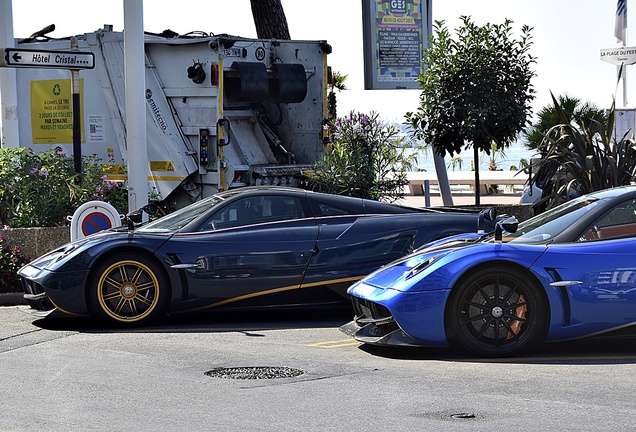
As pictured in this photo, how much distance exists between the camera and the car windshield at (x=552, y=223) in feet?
26.3

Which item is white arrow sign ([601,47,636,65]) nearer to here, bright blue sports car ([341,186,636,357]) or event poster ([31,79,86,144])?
event poster ([31,79,86,144])

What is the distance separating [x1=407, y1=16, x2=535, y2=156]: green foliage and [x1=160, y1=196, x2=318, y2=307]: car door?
6889mm

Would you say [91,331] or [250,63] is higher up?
Result: [250,63]

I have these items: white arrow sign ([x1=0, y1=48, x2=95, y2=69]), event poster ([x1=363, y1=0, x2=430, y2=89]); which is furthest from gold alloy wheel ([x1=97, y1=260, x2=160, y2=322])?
event poster ([x1=363, y1=0, x2=430, y2=89])

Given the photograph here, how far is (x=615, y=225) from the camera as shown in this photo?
7875mm

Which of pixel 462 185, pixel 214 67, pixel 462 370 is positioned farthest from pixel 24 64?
pixel 462 185

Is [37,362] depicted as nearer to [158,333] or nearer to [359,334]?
[158,333]

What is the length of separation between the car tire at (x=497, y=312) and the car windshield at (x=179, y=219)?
3.20m

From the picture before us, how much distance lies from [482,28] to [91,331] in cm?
898

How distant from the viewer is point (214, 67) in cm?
1611

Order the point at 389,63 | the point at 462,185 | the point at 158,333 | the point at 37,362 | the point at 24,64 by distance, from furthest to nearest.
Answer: the point at 462,185 < the point at 389,63 < the point at 24,64 < the point at 158,333 < the point at 37,362

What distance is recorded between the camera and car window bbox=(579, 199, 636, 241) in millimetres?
7852

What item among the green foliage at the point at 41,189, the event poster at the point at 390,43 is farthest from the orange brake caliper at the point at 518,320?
the event poster at the point at 390,43

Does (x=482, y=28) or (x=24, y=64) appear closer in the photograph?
(x=24, y=64)
